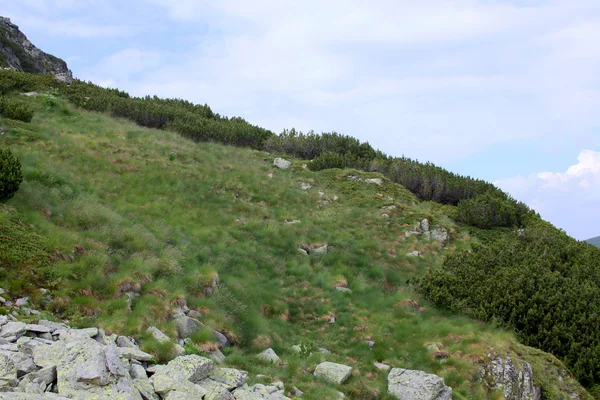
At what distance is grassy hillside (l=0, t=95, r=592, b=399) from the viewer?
27.3 feet

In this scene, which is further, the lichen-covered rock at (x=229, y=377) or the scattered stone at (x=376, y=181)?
the scattered stone at (x=376, y=181)

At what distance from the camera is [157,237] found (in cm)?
1220

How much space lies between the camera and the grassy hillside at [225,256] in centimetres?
833

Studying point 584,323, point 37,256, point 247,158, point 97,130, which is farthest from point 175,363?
point 247,158

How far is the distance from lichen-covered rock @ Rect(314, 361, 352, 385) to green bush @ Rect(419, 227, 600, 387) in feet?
16.9

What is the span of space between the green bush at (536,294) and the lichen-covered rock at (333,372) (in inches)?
203

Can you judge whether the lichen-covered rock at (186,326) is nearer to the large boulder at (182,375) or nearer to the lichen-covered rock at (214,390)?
the large boulder at (182,375)

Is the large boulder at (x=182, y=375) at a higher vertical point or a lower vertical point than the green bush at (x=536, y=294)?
lower

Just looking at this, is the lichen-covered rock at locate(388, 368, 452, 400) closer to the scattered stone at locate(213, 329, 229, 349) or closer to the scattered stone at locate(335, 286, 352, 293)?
the scattered stone at locate(213, 329, 229, 349)

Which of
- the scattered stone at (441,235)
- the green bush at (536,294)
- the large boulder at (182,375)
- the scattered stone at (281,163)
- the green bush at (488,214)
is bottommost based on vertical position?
the large boulder at (182,375)

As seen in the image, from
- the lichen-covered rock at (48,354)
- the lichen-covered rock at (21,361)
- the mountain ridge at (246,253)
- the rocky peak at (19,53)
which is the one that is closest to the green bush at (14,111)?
the mountain ridge at (246,253)

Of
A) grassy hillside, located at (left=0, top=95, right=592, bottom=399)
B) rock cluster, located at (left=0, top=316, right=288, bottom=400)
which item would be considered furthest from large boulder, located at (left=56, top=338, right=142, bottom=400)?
grassy hillside, located at (left=0, top=95, right=592, bottom=399)

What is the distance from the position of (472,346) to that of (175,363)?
715 centimetres

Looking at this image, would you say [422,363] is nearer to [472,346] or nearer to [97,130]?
[472,346]
